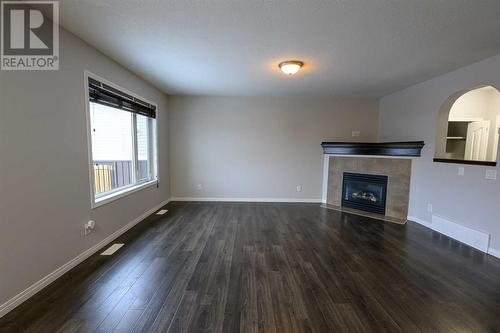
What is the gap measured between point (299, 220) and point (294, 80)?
2466 millimetres

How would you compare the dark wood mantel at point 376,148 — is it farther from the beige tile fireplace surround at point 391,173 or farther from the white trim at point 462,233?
the white trim at point 462,233

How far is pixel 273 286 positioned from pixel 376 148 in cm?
354

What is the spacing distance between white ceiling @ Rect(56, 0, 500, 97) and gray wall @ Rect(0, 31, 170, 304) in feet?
1.96

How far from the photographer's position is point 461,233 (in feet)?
10.2

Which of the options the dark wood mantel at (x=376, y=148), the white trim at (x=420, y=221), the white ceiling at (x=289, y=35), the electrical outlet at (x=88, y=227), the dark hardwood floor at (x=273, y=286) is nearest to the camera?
the dark hardwood floor at (x=273, y=286)

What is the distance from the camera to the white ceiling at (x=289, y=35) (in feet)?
5.92

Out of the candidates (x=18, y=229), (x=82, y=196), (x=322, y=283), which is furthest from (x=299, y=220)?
(x=18, y=229)

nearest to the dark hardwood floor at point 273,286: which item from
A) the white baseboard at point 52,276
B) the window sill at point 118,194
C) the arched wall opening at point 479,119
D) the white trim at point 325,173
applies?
the white baseboard at point 52,276

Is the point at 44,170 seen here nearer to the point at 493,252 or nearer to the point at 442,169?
the point at 493,252

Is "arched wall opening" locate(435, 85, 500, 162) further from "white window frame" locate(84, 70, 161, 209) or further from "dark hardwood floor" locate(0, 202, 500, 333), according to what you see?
"white window frame" locate(84, 70, 161, 209)

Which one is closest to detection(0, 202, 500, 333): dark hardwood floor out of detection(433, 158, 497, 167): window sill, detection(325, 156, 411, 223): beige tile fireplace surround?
detection(325, 156, 411, 223): beige tile fireplace surround

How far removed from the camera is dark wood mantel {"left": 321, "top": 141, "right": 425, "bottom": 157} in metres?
3.92

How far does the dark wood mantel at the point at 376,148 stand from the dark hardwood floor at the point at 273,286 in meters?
1.46

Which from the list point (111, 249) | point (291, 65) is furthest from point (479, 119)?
point (111, 249)
